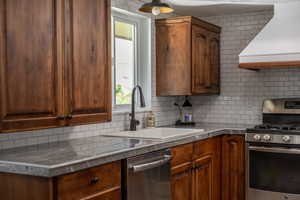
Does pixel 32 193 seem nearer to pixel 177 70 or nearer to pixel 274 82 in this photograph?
pixel 177 70

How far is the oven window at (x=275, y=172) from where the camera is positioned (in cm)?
368

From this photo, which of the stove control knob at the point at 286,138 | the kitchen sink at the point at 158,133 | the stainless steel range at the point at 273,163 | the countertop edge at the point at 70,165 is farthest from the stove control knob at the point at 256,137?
the countertop edge at the point at 70,165

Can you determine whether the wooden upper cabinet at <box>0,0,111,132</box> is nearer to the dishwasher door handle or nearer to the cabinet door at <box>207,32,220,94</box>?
the dishwasher door handle

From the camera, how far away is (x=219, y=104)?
4805 mm

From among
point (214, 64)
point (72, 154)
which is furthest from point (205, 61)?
point (72, 154)

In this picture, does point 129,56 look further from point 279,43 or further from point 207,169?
point 279,43

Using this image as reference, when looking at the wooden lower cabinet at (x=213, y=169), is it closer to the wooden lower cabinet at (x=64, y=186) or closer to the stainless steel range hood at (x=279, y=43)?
the stainless steel range hood at (x=279, y=43)

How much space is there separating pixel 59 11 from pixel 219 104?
278 cm

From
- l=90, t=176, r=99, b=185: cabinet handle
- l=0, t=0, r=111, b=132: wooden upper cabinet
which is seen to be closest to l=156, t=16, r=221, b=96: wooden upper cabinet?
l=0, t=0, r=111, b=132: wooden upper cabinet

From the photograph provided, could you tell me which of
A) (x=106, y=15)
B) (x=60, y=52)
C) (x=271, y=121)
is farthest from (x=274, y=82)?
(x=60, y=52)

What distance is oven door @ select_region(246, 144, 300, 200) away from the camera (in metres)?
3.68

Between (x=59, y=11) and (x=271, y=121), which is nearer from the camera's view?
(x=59, y=11)

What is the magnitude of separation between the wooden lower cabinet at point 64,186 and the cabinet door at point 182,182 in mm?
922

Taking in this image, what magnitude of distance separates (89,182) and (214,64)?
109 inches
